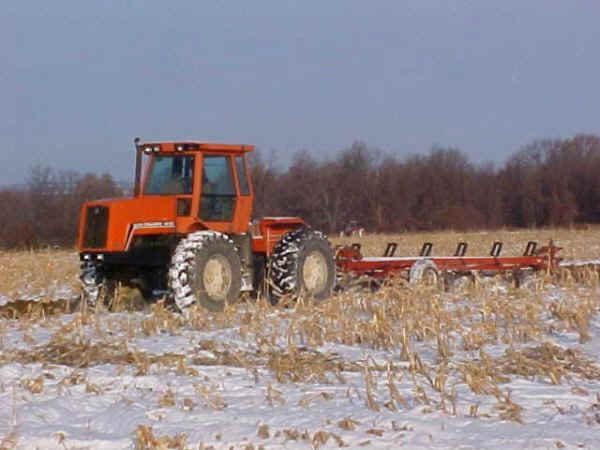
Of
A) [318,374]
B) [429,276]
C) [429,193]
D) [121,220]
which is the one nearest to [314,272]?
[429,276]

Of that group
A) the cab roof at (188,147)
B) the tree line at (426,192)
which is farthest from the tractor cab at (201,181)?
the tree line at (426,192)

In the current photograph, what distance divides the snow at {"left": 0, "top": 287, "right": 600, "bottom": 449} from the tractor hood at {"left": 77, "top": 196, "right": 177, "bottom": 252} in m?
2.66

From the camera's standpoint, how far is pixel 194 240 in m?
11.6

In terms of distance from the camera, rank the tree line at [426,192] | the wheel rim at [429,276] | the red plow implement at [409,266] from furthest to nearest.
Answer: the tree line at [426,192]
the red plow implement at [409,266]
the wheel rim at [429,276]

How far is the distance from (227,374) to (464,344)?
2.46 meters

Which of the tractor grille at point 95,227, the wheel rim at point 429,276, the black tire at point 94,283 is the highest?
the tractor grille at point 95,227

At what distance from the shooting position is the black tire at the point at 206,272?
1130cm

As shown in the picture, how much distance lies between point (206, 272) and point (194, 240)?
1.45 ft

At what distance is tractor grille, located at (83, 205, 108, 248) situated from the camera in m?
11.7

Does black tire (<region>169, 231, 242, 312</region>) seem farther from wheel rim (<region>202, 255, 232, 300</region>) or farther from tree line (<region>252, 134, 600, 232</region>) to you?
tree line (<region>252, 134, 600, 232</region>)

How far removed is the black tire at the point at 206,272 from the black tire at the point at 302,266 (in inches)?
26.1

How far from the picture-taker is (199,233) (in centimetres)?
1179

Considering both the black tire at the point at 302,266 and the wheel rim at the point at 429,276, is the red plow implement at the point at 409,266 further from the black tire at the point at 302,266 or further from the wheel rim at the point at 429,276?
the black tire at the point at 302,266

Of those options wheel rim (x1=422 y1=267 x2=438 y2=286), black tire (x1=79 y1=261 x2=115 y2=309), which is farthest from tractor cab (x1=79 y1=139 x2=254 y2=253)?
wheel rim (x1=422 y1=267 x2=438 y2=286)
